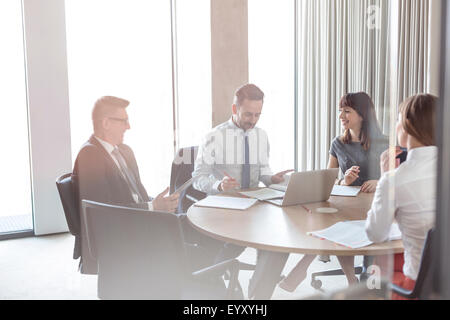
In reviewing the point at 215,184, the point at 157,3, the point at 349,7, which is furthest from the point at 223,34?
the point at 215,184

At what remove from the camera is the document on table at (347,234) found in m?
1.11

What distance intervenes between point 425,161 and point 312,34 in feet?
6.62

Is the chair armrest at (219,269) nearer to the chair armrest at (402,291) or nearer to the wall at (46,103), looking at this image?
the chair armrest at (402,291)

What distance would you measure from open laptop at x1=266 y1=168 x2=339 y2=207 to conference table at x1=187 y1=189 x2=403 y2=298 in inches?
1.2

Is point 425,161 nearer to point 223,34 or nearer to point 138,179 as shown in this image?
point 138,179

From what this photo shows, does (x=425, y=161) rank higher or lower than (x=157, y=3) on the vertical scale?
lower

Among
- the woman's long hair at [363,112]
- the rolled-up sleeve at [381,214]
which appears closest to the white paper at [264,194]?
the woman's long hair at [363,112]

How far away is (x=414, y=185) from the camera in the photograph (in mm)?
539

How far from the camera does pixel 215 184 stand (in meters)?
1.96

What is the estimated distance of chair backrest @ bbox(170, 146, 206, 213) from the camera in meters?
2.10

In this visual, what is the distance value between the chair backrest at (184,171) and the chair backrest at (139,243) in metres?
0.90

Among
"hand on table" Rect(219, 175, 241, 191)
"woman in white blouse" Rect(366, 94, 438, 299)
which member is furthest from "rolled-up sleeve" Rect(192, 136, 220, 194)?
"woman in white blouse" Rect(366, 94, 438, 299)

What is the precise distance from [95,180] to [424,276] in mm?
1261

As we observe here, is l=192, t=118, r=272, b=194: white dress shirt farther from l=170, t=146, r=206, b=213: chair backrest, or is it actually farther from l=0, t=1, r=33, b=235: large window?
l=0, t=1, r=33, b=235: large window
